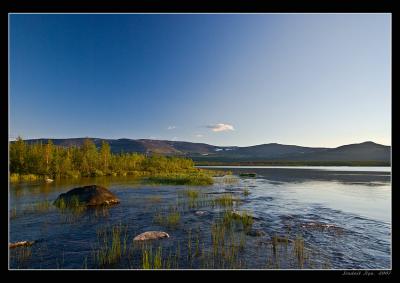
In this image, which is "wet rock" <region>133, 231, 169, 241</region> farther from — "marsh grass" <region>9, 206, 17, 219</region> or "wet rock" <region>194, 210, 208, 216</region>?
"marsh grass" <region>9, 206, 17, 219</region>

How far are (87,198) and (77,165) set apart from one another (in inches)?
1997

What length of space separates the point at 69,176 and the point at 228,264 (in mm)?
60974

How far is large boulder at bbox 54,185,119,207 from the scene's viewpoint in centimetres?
2312

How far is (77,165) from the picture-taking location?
6794 centimetres

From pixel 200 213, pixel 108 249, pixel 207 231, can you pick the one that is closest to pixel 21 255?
pixel 108 249

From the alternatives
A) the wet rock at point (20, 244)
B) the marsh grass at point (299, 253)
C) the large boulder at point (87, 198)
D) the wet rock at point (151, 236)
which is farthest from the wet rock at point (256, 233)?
the large boulder at point (87, 198)

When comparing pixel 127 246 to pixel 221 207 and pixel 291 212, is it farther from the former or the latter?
pixel 291 212

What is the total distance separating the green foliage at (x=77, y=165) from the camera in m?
55.3

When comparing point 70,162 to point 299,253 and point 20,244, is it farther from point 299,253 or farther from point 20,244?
point 299,253

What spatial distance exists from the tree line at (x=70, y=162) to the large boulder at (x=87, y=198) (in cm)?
3944
